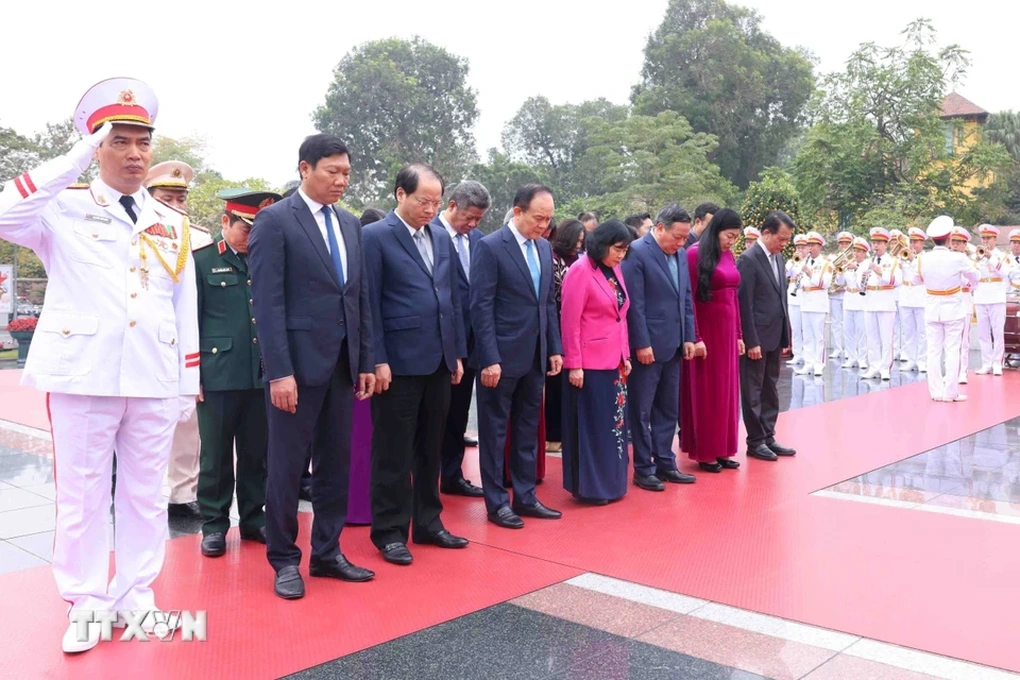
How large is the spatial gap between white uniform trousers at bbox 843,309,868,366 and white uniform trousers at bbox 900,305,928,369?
1.87ft

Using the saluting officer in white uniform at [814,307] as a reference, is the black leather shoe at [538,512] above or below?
below

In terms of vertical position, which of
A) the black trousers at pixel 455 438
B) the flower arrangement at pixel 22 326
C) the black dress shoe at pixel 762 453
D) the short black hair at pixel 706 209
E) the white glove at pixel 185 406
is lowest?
the black dress shoe at pixel 762 453

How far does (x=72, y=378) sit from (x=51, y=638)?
955mm

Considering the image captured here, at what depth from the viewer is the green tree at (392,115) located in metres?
45.2

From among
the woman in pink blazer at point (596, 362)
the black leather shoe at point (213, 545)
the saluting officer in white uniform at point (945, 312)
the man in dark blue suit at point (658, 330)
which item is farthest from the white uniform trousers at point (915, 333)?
the black leather shoe at point (213, 545)

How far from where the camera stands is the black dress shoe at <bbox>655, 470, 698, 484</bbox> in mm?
5848

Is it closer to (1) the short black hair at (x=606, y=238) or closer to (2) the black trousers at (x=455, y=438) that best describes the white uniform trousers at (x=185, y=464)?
(2) the black trousers at (x=455, y=438)

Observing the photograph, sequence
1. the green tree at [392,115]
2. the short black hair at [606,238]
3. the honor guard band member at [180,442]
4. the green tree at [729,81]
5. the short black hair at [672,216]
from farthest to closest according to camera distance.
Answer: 1. the green tree at [392,115]
2. the green tree at [729,81]
3. the short black hair at [672,216]
4. the short black hair at [606,238]
5. the honor guard band member at [180,442]

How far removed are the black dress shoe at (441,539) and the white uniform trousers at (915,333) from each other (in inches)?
379

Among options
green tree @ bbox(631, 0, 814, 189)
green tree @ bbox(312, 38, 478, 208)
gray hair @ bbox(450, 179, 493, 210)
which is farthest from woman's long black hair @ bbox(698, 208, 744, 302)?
green tree @ bbox(312, 38, 478, 208)

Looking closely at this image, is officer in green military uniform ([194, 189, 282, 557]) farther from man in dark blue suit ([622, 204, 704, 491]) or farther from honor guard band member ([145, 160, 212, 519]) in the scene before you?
man in dark blue suit ([622, 204, 704, 491])

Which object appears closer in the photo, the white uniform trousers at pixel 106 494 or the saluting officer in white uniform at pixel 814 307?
the white uniform trousers at pixel 106 494

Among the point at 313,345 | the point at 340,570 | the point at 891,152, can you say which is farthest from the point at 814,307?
the point at 891,152

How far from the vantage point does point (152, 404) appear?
326 cm
